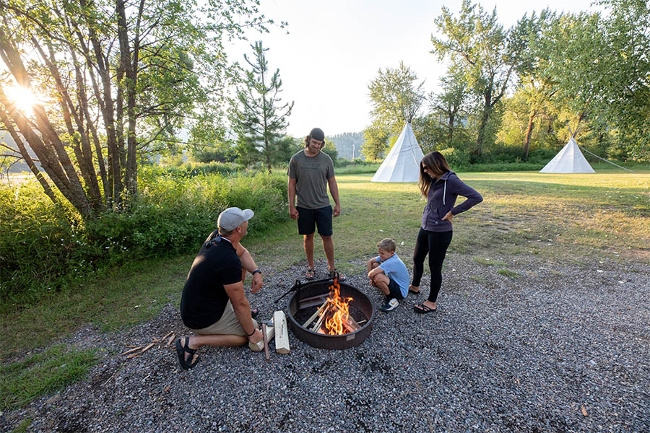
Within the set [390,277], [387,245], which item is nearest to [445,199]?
[387,245]

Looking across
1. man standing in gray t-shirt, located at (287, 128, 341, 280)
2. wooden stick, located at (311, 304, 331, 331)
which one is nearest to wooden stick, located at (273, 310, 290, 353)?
wooden stick, located at (311, 304, 331, 331)

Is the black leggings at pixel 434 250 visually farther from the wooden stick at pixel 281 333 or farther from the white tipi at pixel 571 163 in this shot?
the white tipi at pixel 571 163

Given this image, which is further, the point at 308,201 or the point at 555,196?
the point at 555,196

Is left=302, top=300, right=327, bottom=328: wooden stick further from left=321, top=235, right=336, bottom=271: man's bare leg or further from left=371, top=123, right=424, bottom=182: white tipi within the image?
left=371, top=123, right=424, bottom=182: white tipi

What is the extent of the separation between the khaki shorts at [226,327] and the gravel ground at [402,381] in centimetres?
20

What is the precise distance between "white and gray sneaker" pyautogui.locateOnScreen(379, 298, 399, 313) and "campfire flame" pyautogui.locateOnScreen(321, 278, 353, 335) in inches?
15.1

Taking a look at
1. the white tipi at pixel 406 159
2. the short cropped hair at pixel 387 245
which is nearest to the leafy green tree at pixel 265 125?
the white tipi at pixel 406 159

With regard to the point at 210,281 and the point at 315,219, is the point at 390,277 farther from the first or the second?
the point at 210,281

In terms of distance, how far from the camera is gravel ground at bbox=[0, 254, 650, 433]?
1.79 m

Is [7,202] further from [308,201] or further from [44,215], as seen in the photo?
[308,201]

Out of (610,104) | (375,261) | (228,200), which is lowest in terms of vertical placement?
(375,261)

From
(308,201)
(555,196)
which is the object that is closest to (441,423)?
(308,201)

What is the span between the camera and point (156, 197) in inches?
189

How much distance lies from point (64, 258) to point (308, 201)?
3.44m
